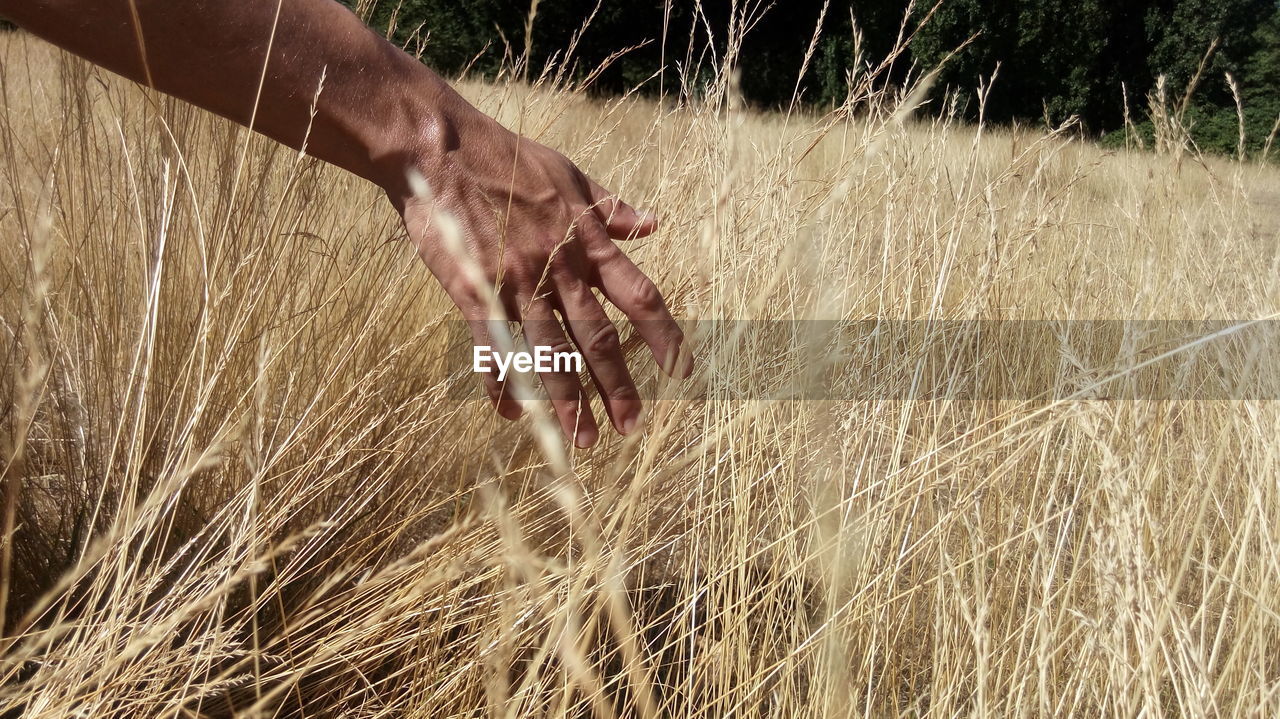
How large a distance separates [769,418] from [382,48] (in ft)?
2.51

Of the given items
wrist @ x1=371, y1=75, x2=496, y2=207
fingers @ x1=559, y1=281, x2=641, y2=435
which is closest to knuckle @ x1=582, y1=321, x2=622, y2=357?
fingers @ x1=559, y1=281, x2=641, y2=435

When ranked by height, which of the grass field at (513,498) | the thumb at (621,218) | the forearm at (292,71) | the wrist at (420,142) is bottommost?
the grass field at (513,498)

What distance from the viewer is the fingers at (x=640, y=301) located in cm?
86

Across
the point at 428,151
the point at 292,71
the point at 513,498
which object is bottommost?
the point at 513,498

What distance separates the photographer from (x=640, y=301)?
86 centimetres

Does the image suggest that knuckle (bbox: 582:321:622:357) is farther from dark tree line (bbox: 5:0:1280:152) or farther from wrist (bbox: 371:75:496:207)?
dark tree line (bbox: 5:0:1280:152)

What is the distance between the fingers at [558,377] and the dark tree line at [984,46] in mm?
9905

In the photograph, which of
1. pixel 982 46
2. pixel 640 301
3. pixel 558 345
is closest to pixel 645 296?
pixel 640 301

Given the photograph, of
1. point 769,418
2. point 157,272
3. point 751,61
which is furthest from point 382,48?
point 751,61

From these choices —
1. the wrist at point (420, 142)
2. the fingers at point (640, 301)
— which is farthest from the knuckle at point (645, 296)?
the wrist at point (420, 142)

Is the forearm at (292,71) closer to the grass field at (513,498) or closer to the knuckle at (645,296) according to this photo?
the grass field at (513,498)

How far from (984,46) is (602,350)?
45.5ft

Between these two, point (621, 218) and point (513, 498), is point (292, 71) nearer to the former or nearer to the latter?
point (621, 218)

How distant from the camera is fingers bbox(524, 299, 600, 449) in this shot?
2.72 ft
